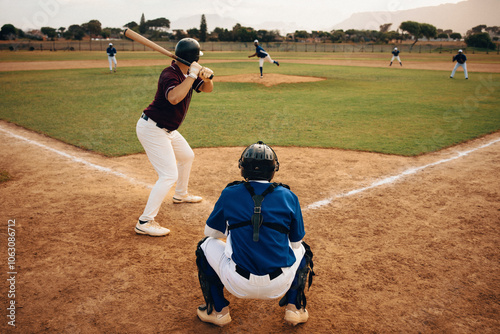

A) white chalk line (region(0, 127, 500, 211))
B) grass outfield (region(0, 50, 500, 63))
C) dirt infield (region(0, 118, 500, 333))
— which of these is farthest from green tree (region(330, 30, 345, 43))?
dirt infield (region(0, 118, 500, 333))

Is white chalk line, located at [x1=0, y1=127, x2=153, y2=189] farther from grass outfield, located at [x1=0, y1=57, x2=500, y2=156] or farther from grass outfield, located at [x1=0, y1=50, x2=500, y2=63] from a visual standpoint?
grass outfield, located at [x1=0, y1=50, x2=500, y2=63]

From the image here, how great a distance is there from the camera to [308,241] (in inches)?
184

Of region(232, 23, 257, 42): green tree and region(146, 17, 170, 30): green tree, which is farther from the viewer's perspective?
region(146, 17, 170, 30): green tree

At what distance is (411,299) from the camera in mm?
3506

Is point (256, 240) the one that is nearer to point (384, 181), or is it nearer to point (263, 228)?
point (263, 228)

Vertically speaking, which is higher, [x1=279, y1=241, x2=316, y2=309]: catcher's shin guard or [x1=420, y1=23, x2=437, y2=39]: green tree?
[x1=420, y1=23, x2=437, y2=39]: green tree

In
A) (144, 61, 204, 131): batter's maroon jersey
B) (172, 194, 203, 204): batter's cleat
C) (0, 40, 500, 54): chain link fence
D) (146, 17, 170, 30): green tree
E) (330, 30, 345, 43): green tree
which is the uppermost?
(146, 17, 170, 30): green tree

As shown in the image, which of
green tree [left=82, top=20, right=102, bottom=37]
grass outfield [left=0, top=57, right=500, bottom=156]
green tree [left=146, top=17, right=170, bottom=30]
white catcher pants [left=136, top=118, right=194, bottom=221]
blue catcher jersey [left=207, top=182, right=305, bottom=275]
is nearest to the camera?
blue catcher jersey [left=207, top=182, right=305, bottom=275]

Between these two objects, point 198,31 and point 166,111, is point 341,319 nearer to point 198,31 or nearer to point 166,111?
point 166,111

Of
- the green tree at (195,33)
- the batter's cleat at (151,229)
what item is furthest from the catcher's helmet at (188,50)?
the green tree at (195,33)

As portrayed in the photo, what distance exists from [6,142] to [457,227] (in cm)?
1040

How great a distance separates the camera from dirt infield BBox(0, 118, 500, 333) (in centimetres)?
325

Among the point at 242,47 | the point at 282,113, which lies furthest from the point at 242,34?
the point at 282,113

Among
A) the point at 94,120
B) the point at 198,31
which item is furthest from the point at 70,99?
the point at 198,31
